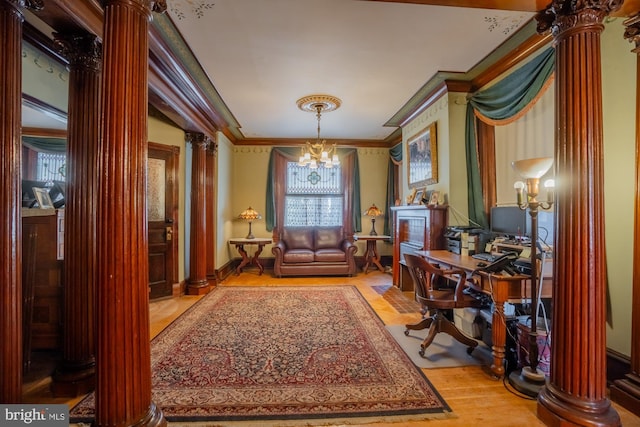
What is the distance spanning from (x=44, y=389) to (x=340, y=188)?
18.1 ft

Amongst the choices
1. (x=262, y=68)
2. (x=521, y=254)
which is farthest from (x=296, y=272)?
(x=521, y=254)

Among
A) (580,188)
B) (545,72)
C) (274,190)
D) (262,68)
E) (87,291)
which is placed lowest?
(87,291)

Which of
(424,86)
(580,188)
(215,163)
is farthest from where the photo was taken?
(215,163)

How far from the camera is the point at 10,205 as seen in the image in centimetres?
145

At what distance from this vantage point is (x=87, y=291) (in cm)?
202

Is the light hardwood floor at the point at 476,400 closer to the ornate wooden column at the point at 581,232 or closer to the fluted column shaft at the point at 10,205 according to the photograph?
the ornate wooden column at the point at 581,232

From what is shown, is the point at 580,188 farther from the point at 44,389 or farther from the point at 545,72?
the point at 44,389

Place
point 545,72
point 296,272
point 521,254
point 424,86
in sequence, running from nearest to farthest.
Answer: point 521,254 → point 545,72 → point 424,86 → point 296,272

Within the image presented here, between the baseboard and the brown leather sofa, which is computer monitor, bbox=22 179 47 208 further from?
the baseboard

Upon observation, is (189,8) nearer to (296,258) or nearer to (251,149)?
(296,258)

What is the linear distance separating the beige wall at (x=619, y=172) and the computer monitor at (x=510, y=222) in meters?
0.58

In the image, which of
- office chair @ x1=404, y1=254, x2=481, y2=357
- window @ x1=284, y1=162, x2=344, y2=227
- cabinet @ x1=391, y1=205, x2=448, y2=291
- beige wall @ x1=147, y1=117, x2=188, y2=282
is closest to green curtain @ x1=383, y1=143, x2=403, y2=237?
window @ x1=284, y1=162, x2=344, y2=227

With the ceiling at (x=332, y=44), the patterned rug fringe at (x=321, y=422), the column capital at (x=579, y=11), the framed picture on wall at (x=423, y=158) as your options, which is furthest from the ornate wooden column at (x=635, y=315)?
the framed picture on wall at (x=423, y=158)

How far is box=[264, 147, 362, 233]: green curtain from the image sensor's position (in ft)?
21.1
